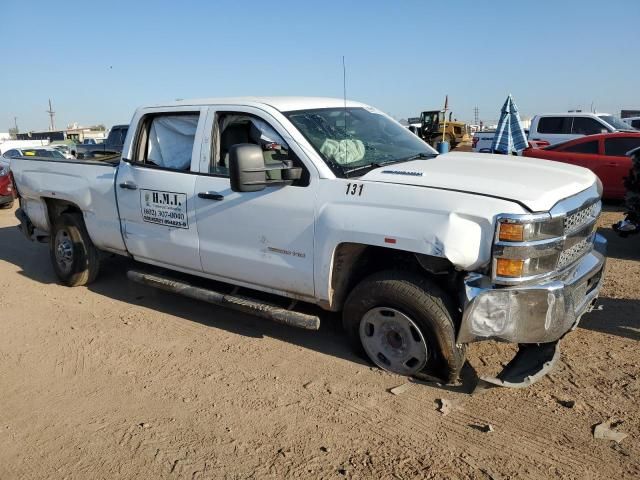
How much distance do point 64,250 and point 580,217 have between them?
530cm

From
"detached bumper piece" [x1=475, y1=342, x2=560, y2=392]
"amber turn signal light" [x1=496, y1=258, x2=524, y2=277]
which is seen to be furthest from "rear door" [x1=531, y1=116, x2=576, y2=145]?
"amber turn signal light" [x1=496, y1=258, x2=524, y2=277]

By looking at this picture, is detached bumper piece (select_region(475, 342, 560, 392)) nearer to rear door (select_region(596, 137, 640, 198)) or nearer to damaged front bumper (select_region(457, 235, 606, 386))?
damaged front bumper (select_region(457, 235, 606, 386))

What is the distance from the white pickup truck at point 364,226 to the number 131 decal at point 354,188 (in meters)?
0.04

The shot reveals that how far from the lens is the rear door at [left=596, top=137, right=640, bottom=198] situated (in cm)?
977

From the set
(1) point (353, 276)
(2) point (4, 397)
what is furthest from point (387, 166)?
(2) point (4, 397)

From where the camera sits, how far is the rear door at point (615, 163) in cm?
977

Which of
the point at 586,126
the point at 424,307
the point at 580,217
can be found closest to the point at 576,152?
the point at 586,126

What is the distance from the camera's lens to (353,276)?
3.93 m

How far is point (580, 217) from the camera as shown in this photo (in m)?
3.56

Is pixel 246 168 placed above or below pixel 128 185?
above

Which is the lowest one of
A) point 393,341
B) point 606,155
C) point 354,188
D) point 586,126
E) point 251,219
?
point 393,341

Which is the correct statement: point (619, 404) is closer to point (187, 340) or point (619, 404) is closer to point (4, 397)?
point (187, 340)

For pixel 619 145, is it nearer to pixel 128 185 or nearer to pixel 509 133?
pixel 509 133

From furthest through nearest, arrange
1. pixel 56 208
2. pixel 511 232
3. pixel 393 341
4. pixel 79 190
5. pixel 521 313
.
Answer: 1. pixel 56 208
2. pixel 79 190
3. pixel 393 341
4. pixel 521 313
5. pixel 511 232
